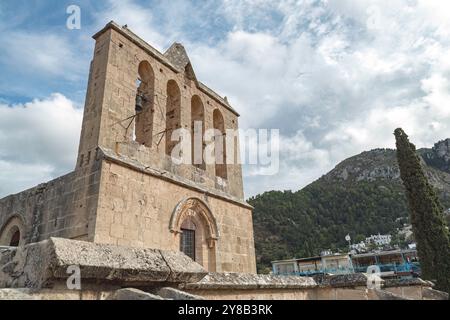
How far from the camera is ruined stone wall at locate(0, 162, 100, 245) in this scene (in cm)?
682

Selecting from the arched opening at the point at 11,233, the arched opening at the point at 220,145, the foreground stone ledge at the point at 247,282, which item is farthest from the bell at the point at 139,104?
the foreground stone ledge at the point at 247,282

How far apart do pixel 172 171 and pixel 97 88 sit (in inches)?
114

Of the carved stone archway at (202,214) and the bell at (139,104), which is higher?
the bell at (139,104)

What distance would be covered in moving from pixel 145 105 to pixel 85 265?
801 centimetres

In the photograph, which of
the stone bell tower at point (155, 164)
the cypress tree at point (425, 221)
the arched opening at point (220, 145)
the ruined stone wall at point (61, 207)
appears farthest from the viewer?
the cypress tree at point (425, 221)

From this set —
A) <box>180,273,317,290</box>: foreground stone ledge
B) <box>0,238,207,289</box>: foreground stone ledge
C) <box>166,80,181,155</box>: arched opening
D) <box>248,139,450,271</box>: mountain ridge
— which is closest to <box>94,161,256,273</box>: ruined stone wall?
<box>166,80,181,155</box>: arched opening

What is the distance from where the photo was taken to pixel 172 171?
29.9 feet

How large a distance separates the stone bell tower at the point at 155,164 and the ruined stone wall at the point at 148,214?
0.02m

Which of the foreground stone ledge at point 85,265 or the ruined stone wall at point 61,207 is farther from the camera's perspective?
the ruined stone wall at point 61,207

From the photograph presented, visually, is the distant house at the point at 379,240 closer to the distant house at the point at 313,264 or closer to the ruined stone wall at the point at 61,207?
the distant house at the point at 313,264

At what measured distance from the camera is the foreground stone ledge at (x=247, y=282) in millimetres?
3412

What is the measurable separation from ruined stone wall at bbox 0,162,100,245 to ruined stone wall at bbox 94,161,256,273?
28 centimetres

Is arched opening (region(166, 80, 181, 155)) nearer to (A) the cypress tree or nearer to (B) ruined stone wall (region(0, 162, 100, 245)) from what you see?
(B) ruined stone wall (region(0, 162, 100, 245))
